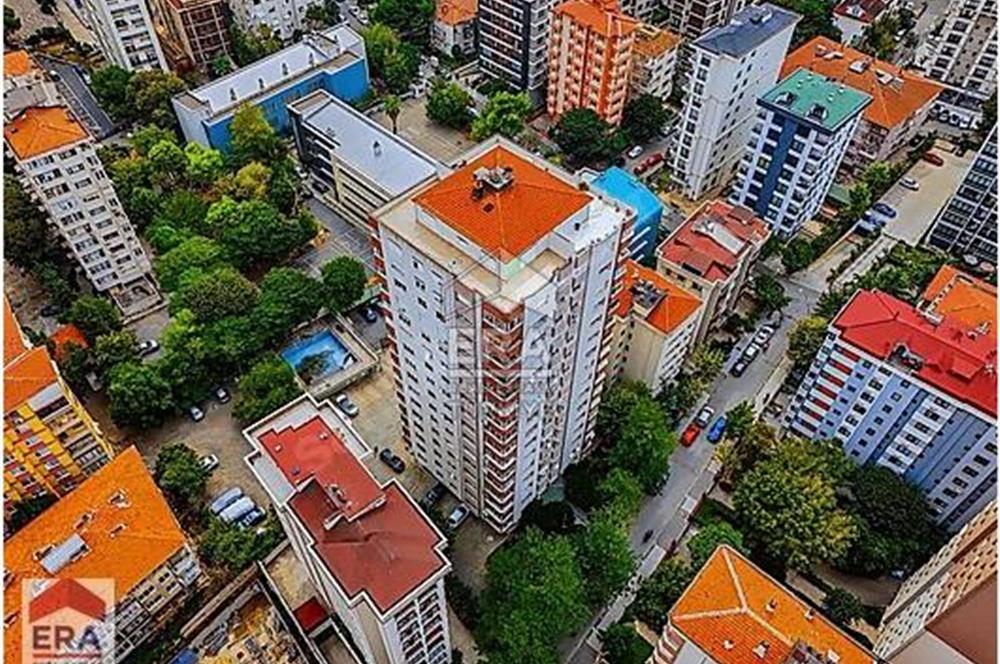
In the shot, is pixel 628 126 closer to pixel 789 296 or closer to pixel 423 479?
pixel 789 296

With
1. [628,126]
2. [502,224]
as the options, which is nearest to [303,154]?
[628,126]

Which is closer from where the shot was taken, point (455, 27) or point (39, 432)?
point (39, 432)

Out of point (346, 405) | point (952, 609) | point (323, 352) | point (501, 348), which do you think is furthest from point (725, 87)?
point (952, 609)

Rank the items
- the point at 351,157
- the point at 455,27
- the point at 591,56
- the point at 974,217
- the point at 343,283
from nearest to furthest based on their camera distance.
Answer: the point at 343,283, the point at 974,217, the point at 351,157, the point at 591,56, the point at 455,27

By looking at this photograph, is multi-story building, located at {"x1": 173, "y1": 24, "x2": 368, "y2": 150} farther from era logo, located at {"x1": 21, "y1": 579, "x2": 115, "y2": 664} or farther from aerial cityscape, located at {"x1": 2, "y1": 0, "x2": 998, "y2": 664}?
era logo, located at {"x1": 21, "y1": 579, "x2": 115, "y2": 664}

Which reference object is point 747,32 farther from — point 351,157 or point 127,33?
point 127,33

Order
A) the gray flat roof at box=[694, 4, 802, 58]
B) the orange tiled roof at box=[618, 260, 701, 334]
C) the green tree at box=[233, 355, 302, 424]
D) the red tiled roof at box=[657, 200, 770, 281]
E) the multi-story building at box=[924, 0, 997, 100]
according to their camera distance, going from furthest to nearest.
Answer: the multi-story building at box=[924, 0, 997, 100]
the gray flat roof at box=[694, 4, 802, 58]
the red tiled roof at box=[657, 200, 770, 281]
the green tree at box=[233, 355, 302, 424]
the orange tiled roof at box=[618, 260, 701, 334]

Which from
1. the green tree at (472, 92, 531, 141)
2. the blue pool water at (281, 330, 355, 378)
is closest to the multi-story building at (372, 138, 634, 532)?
the blue pool water at (281, 330, 355, 378)
